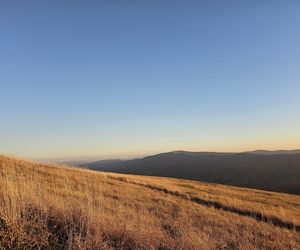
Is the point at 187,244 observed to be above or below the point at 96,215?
below

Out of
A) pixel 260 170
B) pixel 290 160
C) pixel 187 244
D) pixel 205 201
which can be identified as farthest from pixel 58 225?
pixel 290 160

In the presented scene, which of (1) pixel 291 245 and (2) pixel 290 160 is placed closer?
(1) pixel 291 245

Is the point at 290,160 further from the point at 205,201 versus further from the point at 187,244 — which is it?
the point at 187,244

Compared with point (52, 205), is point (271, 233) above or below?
below

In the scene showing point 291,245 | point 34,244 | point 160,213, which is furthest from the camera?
point 160,213

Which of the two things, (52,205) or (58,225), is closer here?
(58,225)

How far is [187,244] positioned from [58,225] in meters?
2.30

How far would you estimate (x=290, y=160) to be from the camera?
4190 inches

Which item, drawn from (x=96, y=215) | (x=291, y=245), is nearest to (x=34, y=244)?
(x=96, y=215)

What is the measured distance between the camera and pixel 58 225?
22.1 ft

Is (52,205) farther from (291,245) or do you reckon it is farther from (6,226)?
(291,245)

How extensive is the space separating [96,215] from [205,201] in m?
12.8

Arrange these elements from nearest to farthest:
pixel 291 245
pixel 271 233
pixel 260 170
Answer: pixel 291 245
pixel 271 233
pixel 260 170

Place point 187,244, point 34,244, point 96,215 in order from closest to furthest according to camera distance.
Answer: point 34,244
point 187,244
point 96,215
